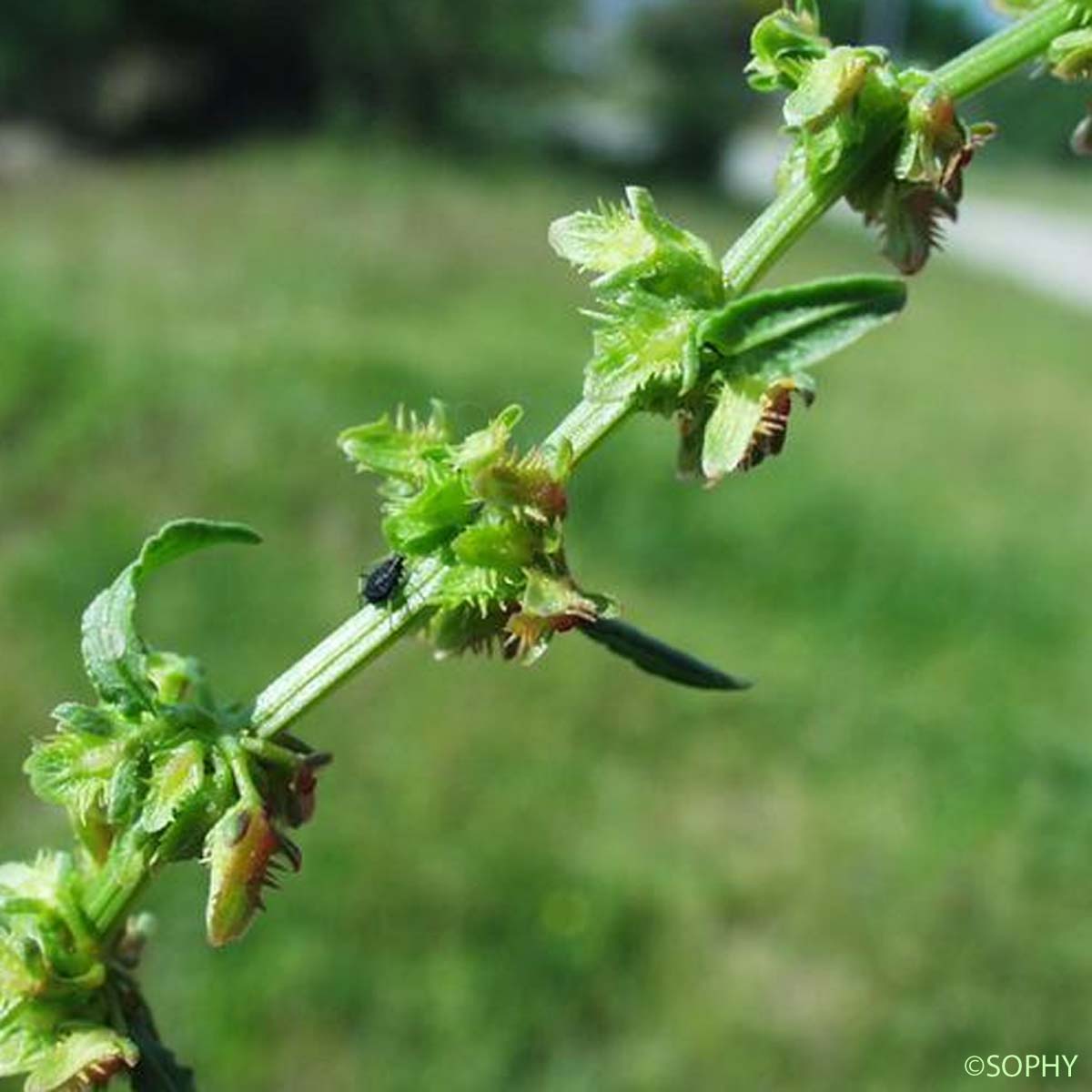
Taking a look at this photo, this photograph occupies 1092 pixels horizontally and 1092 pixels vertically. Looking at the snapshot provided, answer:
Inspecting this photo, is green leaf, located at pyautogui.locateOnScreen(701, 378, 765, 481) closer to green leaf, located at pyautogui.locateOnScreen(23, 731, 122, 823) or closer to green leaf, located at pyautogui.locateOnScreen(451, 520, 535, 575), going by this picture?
green leaf, located at pyautogui.locateOnScreen(451, 520, 535, 575)

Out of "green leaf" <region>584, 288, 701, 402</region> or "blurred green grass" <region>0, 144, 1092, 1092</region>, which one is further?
"blurred green grass" <region>0, 144, 1092, 1092</region>

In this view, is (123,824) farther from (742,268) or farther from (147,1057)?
(742,268)

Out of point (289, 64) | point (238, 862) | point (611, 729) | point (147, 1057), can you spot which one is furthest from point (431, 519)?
point (289, 64)

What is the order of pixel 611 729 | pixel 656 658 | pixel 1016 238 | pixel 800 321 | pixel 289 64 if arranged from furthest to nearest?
pixel 1016 238 < pixel 289 64 < pixel 611 729 < pixel 656 658 < pixel 800 321

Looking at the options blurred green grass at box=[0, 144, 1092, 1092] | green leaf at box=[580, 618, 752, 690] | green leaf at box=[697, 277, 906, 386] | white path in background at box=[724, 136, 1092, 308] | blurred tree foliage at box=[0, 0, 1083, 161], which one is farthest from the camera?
white path in background at box=[724, 136, 1092, 308]

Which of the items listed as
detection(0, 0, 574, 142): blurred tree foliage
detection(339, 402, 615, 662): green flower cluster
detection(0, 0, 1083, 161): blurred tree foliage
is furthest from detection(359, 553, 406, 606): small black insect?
detection(0, 0, 574, 142): blurred tree foliage

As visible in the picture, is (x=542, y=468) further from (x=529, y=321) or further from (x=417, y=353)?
(x=529, y=321)

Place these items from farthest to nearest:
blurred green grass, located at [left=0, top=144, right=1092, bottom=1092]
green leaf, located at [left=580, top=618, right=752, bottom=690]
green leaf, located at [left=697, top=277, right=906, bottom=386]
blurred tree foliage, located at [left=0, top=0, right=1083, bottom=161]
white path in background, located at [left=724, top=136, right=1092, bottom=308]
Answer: white path in background, located at [left=724, top=136, right=1092, bottom=308] → blurred tree foliage, located at [left=0, top=0, right=1083, bottom=161] → blurred green grass, located at [left=0, top=144, right=1092, bottom=1092] → green leaf, located at [left=580, top=618, right=752, bottom=690] → green leaf, located at [left=697, top=277, right=906, bottom=386]
